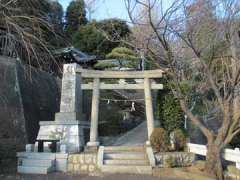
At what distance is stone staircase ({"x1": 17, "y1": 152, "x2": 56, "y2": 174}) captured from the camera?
36.4 ft

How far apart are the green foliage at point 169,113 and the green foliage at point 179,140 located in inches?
19.9

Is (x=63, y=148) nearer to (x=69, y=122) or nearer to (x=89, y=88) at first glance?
(x=69, y=122)

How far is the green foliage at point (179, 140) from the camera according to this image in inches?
492

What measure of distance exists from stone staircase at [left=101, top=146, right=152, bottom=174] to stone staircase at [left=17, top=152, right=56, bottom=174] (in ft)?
5.63

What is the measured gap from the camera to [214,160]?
9.29m

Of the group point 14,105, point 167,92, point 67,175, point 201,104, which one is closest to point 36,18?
point 67,175

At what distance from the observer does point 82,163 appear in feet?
38.2

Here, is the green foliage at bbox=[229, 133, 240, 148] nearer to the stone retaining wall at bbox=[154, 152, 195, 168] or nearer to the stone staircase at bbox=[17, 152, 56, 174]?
the stone retaining wall at bbox=[154, 152, 195, 168]

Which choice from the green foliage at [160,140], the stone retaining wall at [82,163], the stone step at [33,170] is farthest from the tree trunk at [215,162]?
the stone step at [33,170]

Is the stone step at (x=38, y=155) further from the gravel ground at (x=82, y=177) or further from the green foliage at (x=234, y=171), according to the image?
the green foliage at (x=234, y=171)

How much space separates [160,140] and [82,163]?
9.05 feet

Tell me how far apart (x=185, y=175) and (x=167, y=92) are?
167 inches

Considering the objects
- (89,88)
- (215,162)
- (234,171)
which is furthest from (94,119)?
(234,171)

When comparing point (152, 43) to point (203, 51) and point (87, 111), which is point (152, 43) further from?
point (87, 111)
